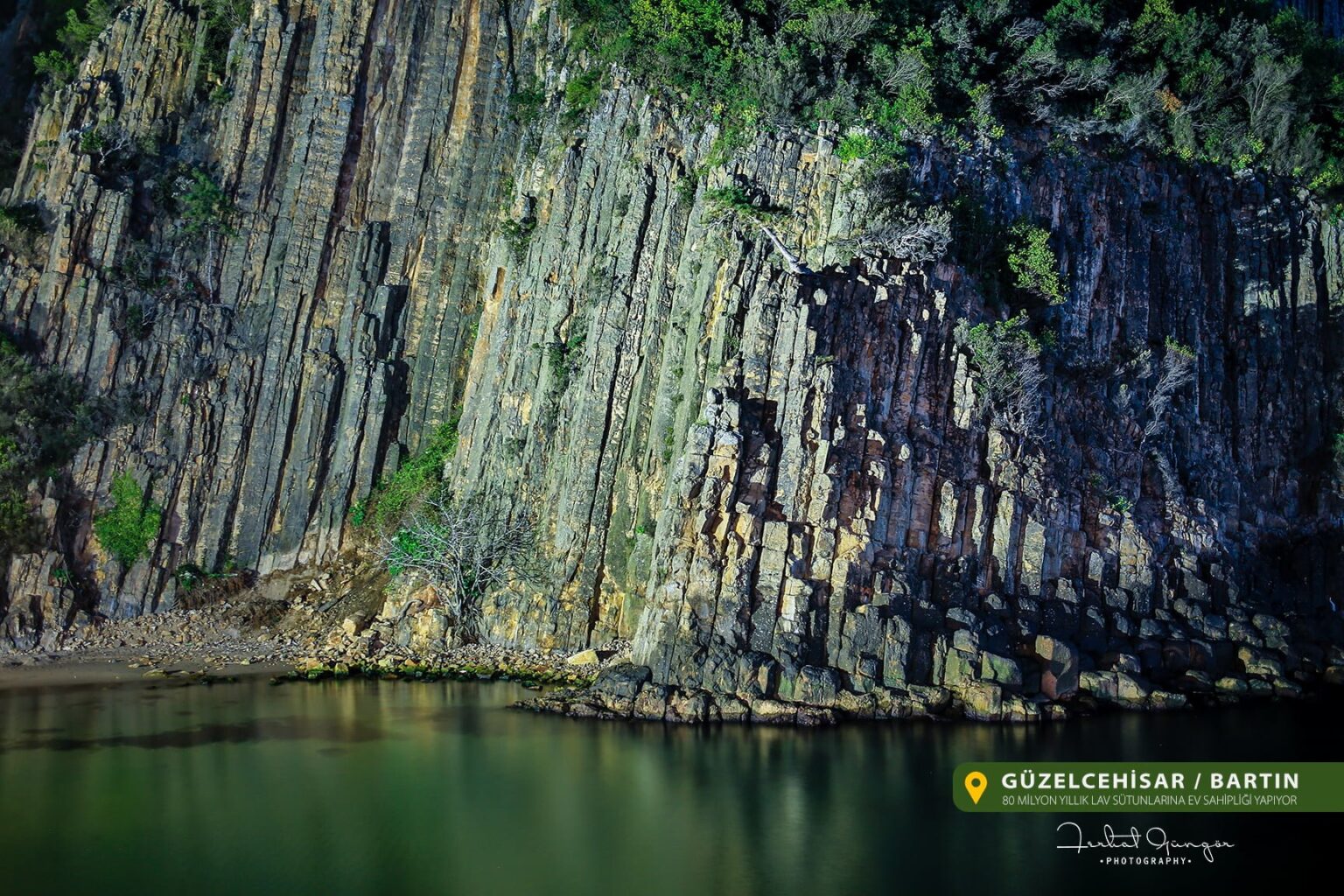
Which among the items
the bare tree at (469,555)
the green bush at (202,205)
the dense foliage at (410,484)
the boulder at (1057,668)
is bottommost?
the boulder at (1057,668)

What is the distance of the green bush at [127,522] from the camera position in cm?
3762

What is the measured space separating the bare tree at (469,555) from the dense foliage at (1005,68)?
1204cm

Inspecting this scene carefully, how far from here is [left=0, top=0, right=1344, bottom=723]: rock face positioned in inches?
1136

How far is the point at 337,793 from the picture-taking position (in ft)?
72.5

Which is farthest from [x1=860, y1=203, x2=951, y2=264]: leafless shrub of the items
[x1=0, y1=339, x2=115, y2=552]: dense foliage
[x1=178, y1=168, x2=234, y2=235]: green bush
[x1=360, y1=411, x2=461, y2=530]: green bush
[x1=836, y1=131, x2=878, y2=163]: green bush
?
[x1=0, y1=339, x2=115, y2=552]: dense foliage

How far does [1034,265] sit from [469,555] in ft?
56.7

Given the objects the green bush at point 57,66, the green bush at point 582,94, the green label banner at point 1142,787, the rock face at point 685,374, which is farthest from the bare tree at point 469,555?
the green bush at point 57,66

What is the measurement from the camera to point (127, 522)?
3794 centimetres

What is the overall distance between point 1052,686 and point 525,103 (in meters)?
25.2

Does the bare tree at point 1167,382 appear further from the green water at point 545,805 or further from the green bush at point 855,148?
the green bush at point 855,148

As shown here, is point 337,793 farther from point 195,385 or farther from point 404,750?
Answer: point 195,385

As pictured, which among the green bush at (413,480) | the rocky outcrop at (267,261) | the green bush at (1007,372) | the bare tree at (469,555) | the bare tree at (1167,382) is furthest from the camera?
the rocky outcrop at (267,261)

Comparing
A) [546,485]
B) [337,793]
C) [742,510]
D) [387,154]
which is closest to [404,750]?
[337,793]

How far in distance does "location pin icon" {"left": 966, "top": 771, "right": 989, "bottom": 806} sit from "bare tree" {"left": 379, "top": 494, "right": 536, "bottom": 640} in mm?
15176
